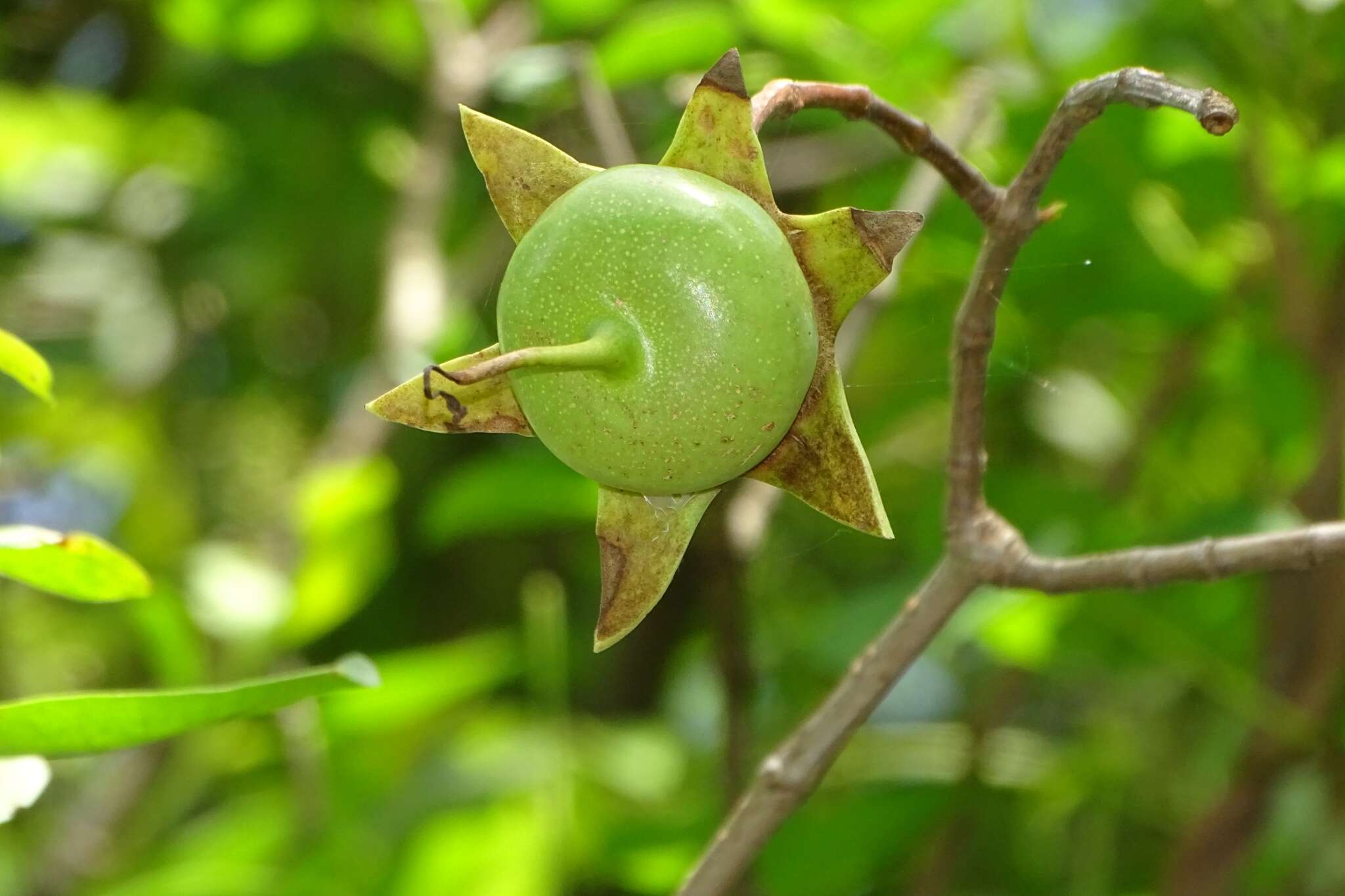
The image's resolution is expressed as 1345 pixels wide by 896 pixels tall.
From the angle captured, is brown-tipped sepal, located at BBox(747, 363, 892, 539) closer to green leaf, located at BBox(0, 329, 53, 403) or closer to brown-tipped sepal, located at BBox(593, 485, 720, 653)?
brown-tipped sepal, located at BBox(593, 485, 720, 653)

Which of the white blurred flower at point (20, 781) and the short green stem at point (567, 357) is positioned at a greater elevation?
the short green stem at point (567, 357)

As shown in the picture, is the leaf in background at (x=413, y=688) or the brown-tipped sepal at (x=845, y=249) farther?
the leaf in background at (x=413, y=688)

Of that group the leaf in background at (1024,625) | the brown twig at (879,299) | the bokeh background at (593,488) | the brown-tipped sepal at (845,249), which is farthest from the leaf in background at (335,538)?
the brown-tipped sepal at (845,249)

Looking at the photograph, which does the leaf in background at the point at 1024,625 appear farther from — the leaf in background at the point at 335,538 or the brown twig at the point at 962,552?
the leaf in background at the point at 335,538

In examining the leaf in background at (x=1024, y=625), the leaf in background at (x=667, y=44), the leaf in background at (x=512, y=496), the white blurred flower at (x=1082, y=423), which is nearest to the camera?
the leaf in background at (x=1024, y=625)

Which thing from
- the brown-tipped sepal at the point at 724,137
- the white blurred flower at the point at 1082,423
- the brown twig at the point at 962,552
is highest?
the brown-tipped sepal at the point at 724,137

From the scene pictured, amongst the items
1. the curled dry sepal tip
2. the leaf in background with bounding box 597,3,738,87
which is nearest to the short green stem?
the curled dry sepal tip
